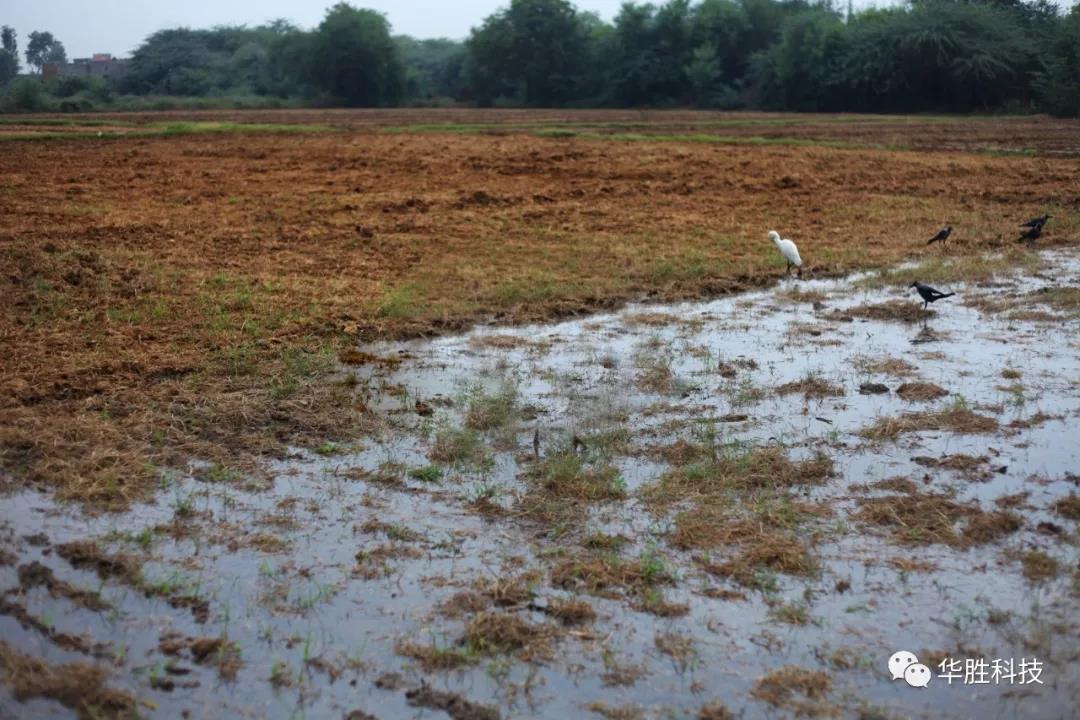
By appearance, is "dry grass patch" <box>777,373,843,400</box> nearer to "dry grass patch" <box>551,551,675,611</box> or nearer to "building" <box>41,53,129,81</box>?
"dry grass patch" <box>551,551,675,611</box>

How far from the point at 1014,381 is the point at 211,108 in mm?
42184

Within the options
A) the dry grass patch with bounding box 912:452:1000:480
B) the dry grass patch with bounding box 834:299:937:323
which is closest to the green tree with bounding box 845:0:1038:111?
the dry grass patch with bounding box 834:299:937:323

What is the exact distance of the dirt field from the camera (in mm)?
4277

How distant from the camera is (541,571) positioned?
4824 mm

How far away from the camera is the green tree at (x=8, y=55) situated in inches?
2328

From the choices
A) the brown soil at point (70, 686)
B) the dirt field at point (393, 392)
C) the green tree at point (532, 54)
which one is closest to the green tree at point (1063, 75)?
the dirt field at point (393, 392)

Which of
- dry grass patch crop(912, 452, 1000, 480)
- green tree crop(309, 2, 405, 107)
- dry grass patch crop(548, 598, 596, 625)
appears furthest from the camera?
green tree crop(309, 2, 405, 107)

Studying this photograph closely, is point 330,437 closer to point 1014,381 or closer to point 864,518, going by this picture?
point 864,518

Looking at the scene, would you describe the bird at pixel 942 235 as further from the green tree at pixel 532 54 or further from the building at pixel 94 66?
the building at pixel 94 66

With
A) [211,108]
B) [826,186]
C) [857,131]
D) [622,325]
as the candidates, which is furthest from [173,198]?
[211,108]

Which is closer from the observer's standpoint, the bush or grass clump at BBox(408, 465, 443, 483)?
grass clump at BBox(408, 465, 443, 483)

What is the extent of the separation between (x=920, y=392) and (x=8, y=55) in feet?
227

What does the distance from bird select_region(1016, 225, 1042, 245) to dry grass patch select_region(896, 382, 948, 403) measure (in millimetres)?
6596

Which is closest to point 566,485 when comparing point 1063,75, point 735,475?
point 735,475
